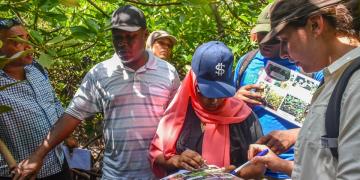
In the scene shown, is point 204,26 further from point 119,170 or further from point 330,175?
point 330,175

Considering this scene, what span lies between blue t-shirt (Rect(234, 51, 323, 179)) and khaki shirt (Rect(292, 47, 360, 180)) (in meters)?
1.19

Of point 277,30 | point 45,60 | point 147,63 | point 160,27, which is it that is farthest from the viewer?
point 160,27

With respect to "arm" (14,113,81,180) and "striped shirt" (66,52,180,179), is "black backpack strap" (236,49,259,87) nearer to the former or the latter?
"striped shirt" (66,52,180,179)

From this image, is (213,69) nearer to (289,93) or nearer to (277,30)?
(289,93)

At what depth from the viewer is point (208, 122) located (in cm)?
238

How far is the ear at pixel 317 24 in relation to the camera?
1397 mm

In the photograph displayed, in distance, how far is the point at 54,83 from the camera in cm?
604

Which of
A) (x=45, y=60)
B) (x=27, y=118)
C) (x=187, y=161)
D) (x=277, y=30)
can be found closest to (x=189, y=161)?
(x=187, y=161)

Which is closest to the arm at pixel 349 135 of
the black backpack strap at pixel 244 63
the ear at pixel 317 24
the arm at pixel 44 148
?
the ear at pixel 317 24

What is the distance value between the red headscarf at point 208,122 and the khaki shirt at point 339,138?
2.94 ft

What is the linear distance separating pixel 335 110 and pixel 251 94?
1370 millimetres

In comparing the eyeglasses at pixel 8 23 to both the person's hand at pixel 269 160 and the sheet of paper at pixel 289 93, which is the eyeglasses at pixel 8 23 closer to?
the sheet of paper at pixel 289 93

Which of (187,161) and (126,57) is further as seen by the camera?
(126,57)

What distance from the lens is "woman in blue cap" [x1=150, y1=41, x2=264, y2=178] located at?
2342 mm
